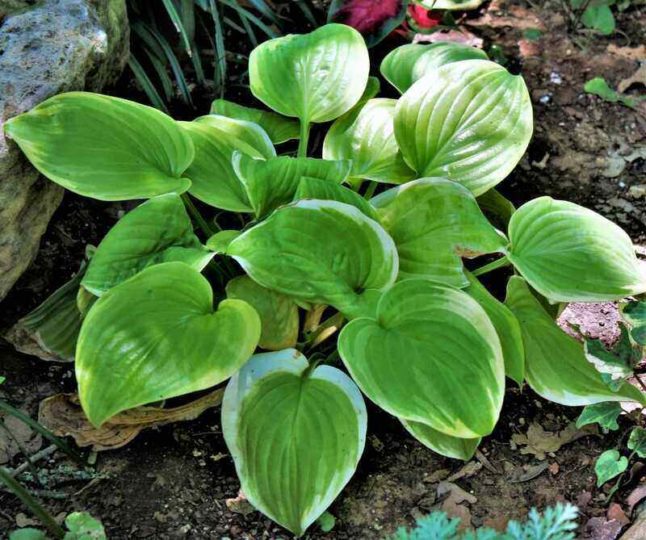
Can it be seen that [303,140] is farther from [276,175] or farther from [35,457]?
[35,457]

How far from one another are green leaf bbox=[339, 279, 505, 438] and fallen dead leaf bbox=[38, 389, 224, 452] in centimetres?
49

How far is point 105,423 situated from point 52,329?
0.30 m

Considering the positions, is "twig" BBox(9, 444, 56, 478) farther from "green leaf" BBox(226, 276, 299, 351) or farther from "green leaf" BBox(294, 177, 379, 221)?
"green leaf" BBox(294, 177, 379, 221)

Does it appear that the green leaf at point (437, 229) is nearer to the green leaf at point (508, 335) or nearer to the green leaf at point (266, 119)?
the green leaf at point (508, 335)

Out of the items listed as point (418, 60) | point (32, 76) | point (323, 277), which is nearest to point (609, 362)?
point (323, 277)

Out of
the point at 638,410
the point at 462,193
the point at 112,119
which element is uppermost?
the point at 112,119

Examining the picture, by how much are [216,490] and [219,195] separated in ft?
2.49

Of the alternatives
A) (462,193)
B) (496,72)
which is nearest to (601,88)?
(496,72)

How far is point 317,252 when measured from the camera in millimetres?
1909

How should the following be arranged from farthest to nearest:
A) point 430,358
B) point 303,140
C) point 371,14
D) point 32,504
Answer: point 371,14 → point 303,140 → point 430,358 → point 32,504

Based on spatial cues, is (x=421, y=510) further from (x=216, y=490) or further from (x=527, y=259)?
(x=527, y=259)

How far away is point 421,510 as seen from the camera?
2.01 meters

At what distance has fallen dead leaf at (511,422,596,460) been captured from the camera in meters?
2.15

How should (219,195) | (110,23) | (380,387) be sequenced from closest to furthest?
(380,387), (219,195), (110,23)
